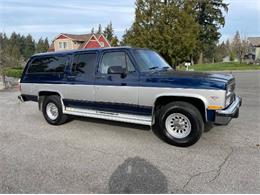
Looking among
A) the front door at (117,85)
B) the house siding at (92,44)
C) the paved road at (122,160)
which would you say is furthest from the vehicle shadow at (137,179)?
the house siding at (92,44)

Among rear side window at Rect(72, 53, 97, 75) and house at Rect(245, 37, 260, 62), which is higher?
house at Rect(245, 37, 260, 62)

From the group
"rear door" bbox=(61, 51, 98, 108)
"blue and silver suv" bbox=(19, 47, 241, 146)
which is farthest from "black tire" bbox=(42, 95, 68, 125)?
"rear door" bbox=(61, 51, 98, 108)

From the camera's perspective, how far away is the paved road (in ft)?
11.8

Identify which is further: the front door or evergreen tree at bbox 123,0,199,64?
evergreen tree at bbox 123,0,199,64

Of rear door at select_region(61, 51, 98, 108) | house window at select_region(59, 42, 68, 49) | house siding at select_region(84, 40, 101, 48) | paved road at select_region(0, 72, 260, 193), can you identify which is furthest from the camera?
house window at select_region(59, 42, 68, 49)

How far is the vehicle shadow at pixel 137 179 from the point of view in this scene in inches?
138

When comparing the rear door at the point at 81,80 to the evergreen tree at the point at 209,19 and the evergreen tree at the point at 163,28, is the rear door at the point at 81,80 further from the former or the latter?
the evergreen tree at the point at 209,19

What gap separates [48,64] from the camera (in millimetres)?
6949

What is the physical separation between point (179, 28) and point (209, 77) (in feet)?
64.5

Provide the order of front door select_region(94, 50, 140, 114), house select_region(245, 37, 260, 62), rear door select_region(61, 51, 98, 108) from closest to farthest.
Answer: front door select_region(94, 50, 140, 114), rear door select_region(61, 51, 98, 108), house select_region(245, 37, 260, 62)

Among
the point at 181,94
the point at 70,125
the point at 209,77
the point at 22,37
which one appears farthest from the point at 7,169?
the point at 22,37

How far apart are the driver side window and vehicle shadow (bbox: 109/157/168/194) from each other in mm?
2153

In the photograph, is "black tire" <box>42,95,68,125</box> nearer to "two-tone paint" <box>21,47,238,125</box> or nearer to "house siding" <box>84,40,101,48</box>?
"two-tone paint" <box>21,47,238,125</box>

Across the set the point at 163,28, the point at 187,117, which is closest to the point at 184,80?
the point at 187,117
